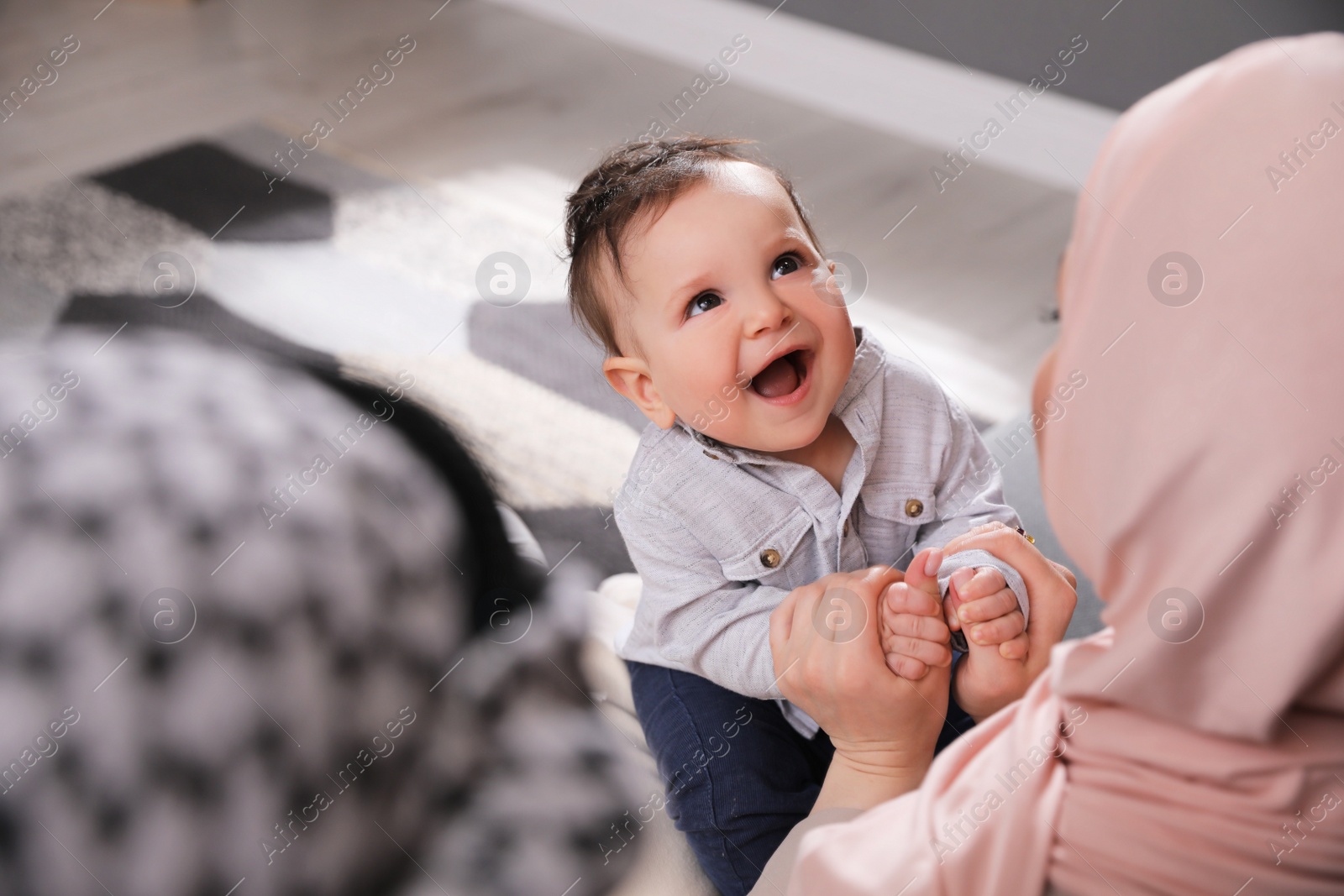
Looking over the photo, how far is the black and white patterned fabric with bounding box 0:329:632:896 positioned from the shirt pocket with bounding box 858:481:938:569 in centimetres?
29

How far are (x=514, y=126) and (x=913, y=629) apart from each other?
7.65 ft

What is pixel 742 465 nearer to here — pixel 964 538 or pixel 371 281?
pixel 964 538

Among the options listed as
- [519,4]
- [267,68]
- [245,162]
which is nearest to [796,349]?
[245,162]

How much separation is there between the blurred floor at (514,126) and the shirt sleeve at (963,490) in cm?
89

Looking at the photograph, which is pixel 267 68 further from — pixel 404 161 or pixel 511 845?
pixel 511 845

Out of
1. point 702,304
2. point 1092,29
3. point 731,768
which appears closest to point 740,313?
point 702,304

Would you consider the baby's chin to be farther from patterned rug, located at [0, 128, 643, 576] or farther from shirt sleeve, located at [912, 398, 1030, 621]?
patterned rug, located at [0, 128, 643, 576]

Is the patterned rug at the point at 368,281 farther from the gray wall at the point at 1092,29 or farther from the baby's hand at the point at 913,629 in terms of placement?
the gray wall at the point at 1092,29

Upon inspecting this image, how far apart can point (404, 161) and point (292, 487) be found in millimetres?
1929

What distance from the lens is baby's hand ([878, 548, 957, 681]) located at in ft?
2.33

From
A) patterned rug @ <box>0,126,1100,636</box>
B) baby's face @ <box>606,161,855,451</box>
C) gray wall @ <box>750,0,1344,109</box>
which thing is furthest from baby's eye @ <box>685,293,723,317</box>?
gray wall @ <box>750,0,1344,109</box>

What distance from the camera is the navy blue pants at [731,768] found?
0.85m

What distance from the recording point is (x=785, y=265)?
86 cm

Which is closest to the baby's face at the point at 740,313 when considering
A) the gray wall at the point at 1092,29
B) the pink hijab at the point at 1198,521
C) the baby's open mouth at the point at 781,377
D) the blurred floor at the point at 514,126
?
the baby's open mouth at the point at 781,377
